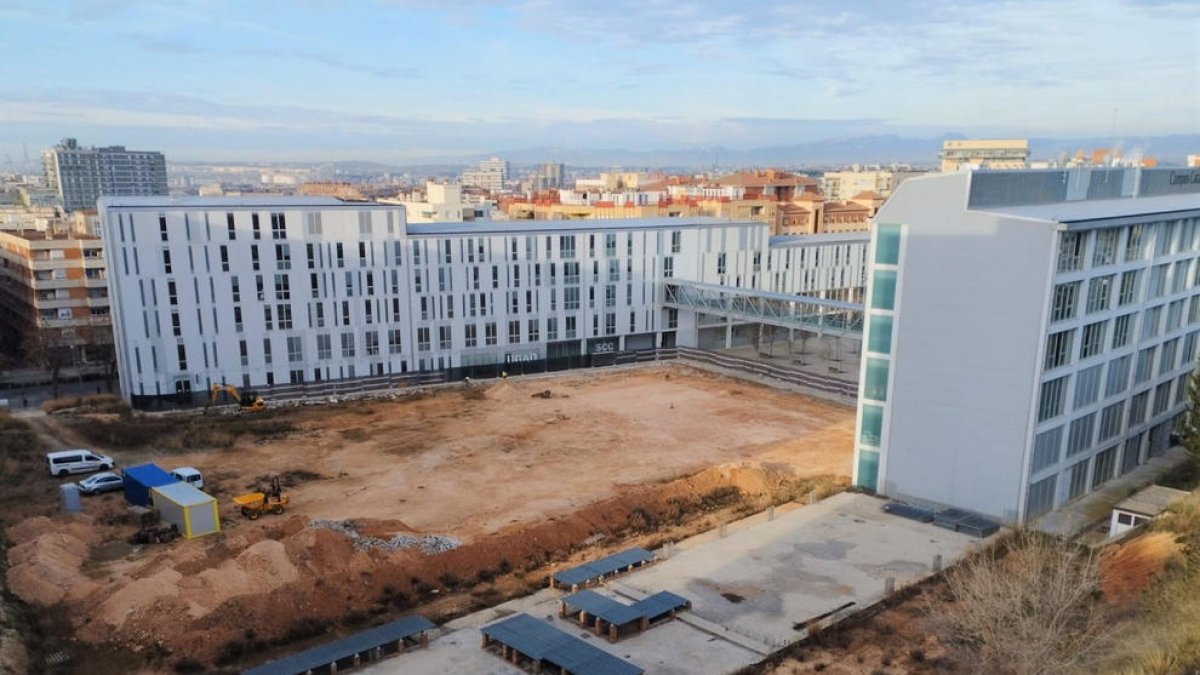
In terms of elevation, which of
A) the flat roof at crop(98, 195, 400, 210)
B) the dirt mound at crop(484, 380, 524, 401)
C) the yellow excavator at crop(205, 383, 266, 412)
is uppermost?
the flat roof at crop(98, 195, 400, 210)

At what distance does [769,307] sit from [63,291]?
61.3 m

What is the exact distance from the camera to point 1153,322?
37.3 meters

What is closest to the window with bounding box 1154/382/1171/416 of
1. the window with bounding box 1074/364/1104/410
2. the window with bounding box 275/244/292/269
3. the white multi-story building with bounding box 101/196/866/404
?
the window with bounding box 1074/364/1104/410

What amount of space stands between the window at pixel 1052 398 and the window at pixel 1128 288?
5.69 meters

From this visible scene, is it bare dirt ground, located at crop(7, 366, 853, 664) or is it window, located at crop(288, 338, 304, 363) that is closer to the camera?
bare dirt ground, located at crop(7, 366, 853, 664)

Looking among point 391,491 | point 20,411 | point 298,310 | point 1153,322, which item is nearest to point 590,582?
point 391,491

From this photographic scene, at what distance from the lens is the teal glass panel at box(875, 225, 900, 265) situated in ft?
108

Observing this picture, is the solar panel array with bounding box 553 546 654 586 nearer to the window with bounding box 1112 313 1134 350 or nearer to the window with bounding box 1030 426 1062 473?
the window with bounding box 1030 426 1062 473

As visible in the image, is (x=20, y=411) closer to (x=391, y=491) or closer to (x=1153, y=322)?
(x=391, y=491)

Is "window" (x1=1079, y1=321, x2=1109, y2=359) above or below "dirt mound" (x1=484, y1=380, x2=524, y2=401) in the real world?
above

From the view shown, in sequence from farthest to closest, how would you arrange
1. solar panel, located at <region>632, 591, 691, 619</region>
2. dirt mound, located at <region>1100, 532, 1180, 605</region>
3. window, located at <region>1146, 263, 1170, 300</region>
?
window, located at <region>1146, 263, 1170, 300</region>
solar panel, located at <region>632, 591, 691, 619</region>
dirt mound, located at <region>1100, 532, 1180, 605</region>

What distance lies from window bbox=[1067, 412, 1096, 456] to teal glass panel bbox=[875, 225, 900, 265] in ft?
34.2

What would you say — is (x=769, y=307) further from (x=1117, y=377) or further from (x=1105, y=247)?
(x=1105, y=247)

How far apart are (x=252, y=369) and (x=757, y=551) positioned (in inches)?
1588
